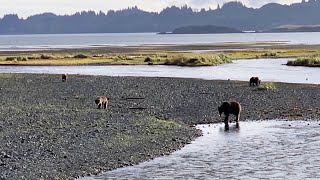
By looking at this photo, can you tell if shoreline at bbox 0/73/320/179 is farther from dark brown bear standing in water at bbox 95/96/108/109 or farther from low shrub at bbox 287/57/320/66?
low shrub at bbox 287/57/320/66

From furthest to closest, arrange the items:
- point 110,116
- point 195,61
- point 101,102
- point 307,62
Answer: point 195,61 → point 307,62 → point 101,102 → point 110,116

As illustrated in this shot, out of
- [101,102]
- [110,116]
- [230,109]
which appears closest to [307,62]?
[101,102]

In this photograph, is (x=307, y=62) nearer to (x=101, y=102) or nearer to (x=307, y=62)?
(x=307, y=62)

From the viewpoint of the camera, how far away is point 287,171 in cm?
1708

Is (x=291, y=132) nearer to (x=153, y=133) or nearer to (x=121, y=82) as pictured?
(x=153, y=133)

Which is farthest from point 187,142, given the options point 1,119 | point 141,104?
point 141,104

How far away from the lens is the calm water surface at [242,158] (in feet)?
55.0

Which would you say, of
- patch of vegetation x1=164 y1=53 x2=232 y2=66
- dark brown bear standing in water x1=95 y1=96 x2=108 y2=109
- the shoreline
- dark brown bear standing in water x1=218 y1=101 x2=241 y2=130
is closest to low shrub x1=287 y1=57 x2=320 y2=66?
patch of vegetation x1=164 y1=53 x2=232 y2=66

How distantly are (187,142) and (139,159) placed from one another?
311 centimetres

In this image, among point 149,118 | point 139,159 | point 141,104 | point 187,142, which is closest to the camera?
point 139,159

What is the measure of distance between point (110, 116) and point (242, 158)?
8176mm

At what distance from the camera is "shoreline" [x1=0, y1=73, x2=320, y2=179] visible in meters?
17.6

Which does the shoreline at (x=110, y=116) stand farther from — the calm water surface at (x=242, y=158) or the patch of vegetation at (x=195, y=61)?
Result: the patch of vegetation at (x=195, y=61)

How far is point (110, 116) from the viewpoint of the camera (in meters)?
25.5
